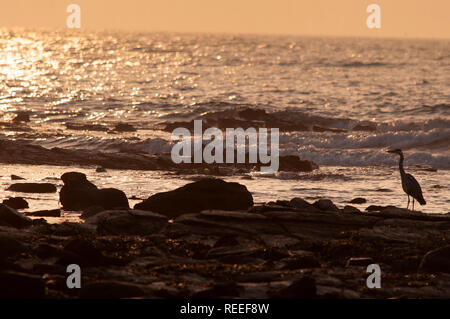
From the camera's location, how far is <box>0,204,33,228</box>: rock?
659 inches

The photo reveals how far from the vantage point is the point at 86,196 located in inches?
792

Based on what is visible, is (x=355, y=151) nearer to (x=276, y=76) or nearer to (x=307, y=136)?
(x=307, y=136)

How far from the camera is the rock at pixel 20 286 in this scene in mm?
11398

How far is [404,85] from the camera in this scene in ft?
254

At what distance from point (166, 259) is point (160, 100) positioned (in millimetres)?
49920

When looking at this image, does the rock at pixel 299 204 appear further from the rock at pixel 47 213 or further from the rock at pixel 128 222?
the rock at pixel 47 213

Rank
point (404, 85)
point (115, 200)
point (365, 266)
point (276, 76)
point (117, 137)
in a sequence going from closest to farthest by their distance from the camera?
point (365, 266), point (115, 200), point (117, 137), point (404, 85), point (276, 76)

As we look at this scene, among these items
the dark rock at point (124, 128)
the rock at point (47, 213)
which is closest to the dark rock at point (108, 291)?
the rock at point (47, 213)

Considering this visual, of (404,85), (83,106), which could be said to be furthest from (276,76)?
(83,106)

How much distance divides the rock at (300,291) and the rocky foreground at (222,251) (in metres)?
0.02

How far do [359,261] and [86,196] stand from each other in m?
8.58

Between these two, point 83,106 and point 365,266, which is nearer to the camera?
point 365,266

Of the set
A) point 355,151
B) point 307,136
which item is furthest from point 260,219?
point 307,136

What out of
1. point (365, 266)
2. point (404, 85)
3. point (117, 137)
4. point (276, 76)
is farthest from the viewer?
point (276, 76)
